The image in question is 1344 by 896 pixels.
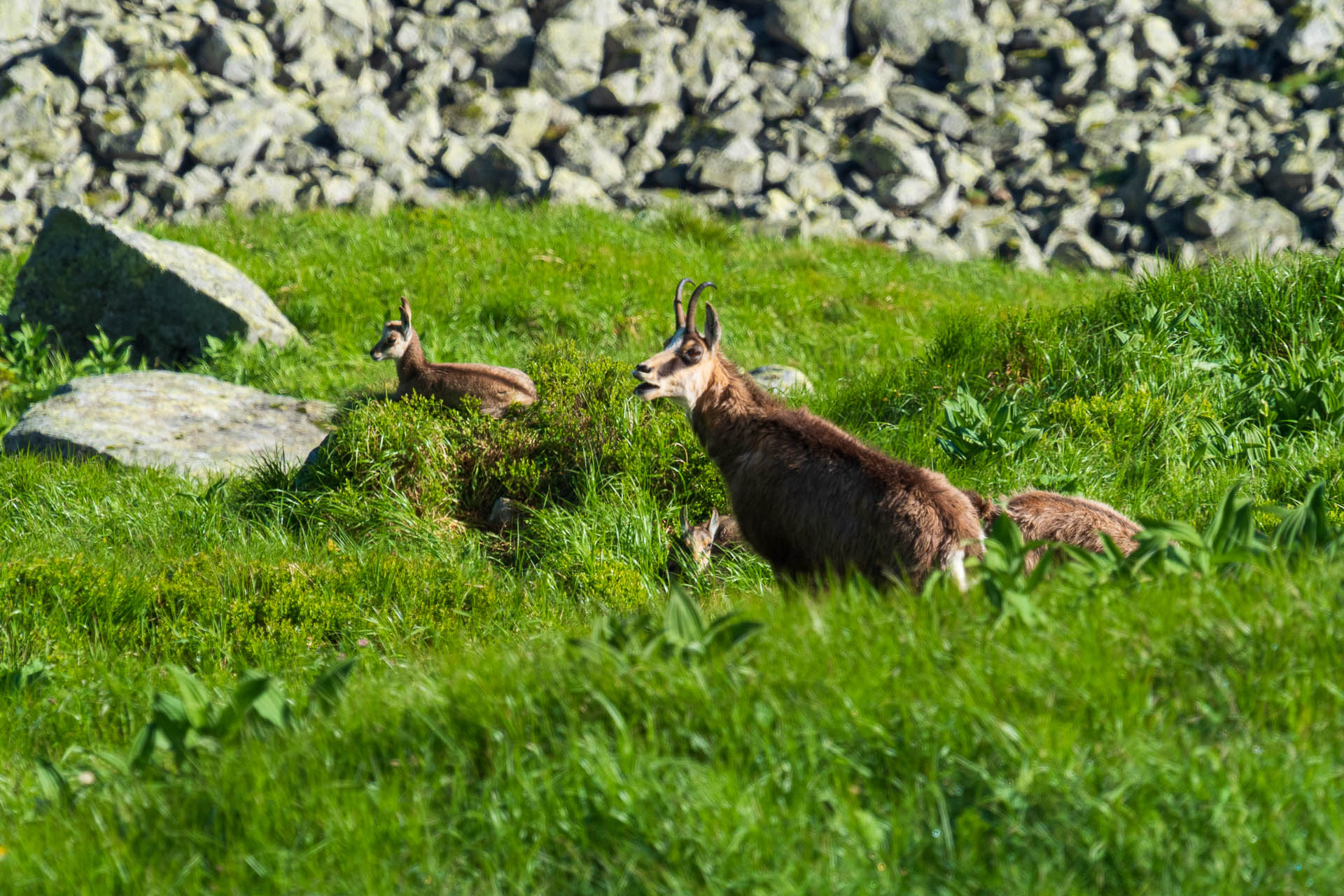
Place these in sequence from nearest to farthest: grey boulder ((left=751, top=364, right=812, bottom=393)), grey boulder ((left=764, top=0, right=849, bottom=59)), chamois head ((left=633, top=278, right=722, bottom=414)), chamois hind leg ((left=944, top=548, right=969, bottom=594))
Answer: chamois hind leg ((left=944, top=548, right=969, bottom=594))
chamois head ((left=633, top=278, right=722, bottom=414))
grey boulder ((left=751, top=364, right=812, bottom=393))
grey boulder ((left=764, top=0, right=849, bottom=59))

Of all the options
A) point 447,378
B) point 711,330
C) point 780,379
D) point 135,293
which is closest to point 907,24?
point 780,379

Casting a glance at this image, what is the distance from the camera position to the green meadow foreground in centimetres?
279

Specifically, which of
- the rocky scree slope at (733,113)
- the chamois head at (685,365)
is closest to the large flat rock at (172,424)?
the chamois head at (685,365)

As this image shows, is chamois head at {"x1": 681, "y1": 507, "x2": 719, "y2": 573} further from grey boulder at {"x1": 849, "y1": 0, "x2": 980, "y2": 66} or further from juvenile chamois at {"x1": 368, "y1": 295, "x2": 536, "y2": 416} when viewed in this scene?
grey boulder at {"x1": 849, "y1": 0, "x2": 980, "y2": 66}

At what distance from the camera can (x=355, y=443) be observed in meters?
7.50

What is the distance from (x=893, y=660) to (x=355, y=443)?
16.6 ft

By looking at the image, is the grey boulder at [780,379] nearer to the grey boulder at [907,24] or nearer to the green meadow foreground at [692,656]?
the green meadow foreground at [692,656]

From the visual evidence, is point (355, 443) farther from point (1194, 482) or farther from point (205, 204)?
point (205, 204)

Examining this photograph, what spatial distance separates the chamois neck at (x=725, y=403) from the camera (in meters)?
6.11

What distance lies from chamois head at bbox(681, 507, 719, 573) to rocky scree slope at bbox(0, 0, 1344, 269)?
12800mm

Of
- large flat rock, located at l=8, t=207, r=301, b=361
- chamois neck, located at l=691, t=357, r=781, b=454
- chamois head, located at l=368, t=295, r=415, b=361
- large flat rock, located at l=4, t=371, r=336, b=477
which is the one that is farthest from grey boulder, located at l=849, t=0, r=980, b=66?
chamois neck, located at l=691, t=357, r=781, b=454

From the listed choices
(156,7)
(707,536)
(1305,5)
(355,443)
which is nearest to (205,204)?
(156,7)

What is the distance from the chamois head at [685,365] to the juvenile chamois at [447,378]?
7.55 ft

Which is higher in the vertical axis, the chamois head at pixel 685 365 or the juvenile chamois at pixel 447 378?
the chamois head at pixel 685 365
